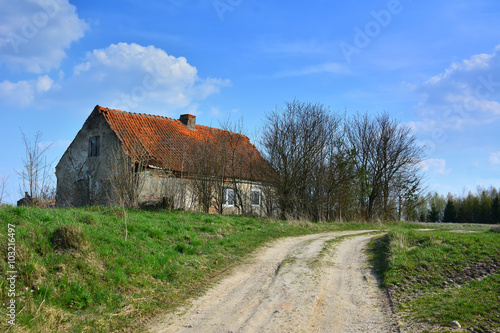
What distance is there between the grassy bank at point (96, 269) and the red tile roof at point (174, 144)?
10.3 m

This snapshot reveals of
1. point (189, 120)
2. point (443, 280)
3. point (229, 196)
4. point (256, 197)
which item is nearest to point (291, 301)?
point (443, 280)

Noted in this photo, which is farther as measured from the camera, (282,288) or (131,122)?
(131,122)

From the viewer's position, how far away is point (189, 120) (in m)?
29.8

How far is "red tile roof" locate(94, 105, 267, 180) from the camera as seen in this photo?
21.4m

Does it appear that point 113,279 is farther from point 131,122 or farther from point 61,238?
point 131,122

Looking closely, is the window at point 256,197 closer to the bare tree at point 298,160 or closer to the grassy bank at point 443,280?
the bare tree at point 298,160

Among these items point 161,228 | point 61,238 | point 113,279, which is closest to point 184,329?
point 113,279

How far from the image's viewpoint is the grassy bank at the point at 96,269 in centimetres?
586

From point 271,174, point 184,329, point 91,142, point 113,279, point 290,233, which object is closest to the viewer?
point 184,329

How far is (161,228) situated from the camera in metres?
11.2

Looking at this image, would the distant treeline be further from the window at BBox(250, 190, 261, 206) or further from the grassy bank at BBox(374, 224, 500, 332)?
the grassy bank at BBox(374, 224, 500, 332)

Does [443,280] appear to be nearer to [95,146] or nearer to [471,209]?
[95,146]

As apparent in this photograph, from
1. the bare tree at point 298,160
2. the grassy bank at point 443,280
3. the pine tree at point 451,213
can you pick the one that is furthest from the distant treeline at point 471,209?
the grassy bank at point 443,280

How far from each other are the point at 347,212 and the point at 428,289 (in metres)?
19.3
